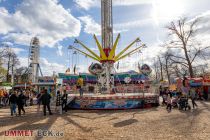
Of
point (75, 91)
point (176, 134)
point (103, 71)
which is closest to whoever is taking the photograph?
point (176, 134)

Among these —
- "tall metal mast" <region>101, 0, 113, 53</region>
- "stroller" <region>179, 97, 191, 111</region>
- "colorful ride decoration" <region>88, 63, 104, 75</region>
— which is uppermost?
"tall metal mast" <region>101, 0, 113, 53</region>

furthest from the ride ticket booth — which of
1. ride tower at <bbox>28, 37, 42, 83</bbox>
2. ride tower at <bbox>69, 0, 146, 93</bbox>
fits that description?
ride tower at <bbox>28, 37, 42, 83</bbox>

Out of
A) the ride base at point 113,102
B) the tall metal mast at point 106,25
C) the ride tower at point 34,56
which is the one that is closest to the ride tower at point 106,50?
the tall metal mast at point 106,25

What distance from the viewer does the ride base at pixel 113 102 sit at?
58.0 feet

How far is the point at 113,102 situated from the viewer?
17.7 meters

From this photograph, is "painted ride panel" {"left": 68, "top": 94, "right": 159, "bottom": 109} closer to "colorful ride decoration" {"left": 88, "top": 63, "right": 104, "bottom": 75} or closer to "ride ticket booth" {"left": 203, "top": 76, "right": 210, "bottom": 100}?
"colorful ride decoration" {"left": 88, "top": 63, "right": 104, "bottom": 75}

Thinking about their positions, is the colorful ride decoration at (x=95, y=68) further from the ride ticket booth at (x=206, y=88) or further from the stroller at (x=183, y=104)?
the ride ticket booth at (x=206, y=88)

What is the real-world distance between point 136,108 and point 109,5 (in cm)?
1426

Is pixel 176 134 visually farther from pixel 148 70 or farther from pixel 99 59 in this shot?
pixel 99 59

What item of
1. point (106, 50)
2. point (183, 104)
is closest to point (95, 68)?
point (106, 50)

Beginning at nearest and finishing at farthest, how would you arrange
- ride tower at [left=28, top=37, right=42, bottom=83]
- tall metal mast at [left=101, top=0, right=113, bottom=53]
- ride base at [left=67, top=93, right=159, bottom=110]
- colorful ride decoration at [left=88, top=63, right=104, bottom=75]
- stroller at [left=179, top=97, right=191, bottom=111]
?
stroller at [left=179, top=97, right=191, bottom=111], ride base at [left=67, top=93, right=159, bottom=110], colorful ride decoration at [left=88, top=63, right=104, bottom=75], tall metal mast at [left=101, top=0, right=113, bottom=53], ride tower at [left=28, top=37, right=42, bottom=83]

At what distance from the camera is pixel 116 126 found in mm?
10164

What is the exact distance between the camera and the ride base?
58.0 ft

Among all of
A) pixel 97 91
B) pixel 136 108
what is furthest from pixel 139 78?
pixel 136 108
